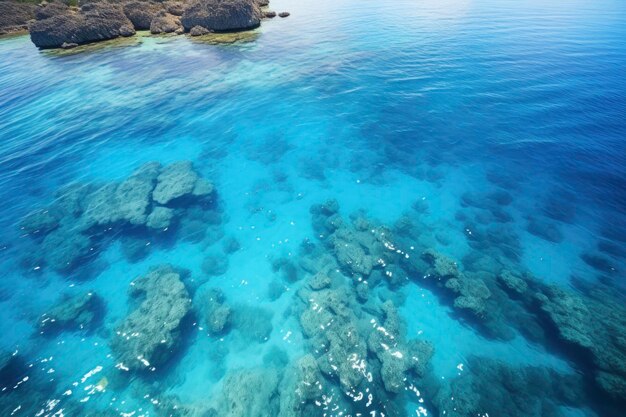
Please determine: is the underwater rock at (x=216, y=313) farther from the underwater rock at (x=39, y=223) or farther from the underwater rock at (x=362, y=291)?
the underwater rock at (x=39, y=223)

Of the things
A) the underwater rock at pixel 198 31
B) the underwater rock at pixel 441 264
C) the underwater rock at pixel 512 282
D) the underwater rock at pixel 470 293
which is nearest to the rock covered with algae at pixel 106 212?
the underwater rock at pixel 441 264

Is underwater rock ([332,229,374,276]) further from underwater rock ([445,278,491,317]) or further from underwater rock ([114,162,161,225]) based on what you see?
underwater rock ([114,162,161,225])

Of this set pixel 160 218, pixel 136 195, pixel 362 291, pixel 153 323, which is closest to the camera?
pixel 153 323

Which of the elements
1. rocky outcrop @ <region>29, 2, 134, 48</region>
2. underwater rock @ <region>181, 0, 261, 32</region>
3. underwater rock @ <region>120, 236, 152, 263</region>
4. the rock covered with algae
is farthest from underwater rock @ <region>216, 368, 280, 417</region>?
rocky outcrop @ <region>29, 2, 134, 48</region>

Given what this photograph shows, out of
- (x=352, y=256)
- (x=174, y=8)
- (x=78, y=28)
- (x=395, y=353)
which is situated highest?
(x=174, y=8)

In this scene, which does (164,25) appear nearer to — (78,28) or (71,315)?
(78,28)

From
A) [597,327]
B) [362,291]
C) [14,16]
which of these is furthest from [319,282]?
[14,16]
